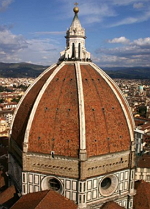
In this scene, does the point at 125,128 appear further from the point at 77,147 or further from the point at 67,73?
the point at 67,73

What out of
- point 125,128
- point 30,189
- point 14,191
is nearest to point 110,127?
point 125,128

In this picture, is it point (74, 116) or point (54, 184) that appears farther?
point (54, 184)

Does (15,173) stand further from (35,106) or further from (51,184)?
(35,106)

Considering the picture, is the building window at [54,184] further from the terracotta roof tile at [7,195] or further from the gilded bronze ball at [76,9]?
the gilded bronze ball at [76,9]

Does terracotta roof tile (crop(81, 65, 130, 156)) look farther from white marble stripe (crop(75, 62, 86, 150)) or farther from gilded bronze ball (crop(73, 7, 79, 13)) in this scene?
gilded bronze ball (crop(73, 7, 79, 13))

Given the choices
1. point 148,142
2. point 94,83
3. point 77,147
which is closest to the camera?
point 77,147

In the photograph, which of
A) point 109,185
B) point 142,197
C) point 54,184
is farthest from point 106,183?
point 54,184

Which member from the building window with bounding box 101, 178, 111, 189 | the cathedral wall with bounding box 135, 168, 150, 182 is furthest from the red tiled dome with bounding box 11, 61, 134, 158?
the cathedral wall with bounding box 135, 168, 150, 182
